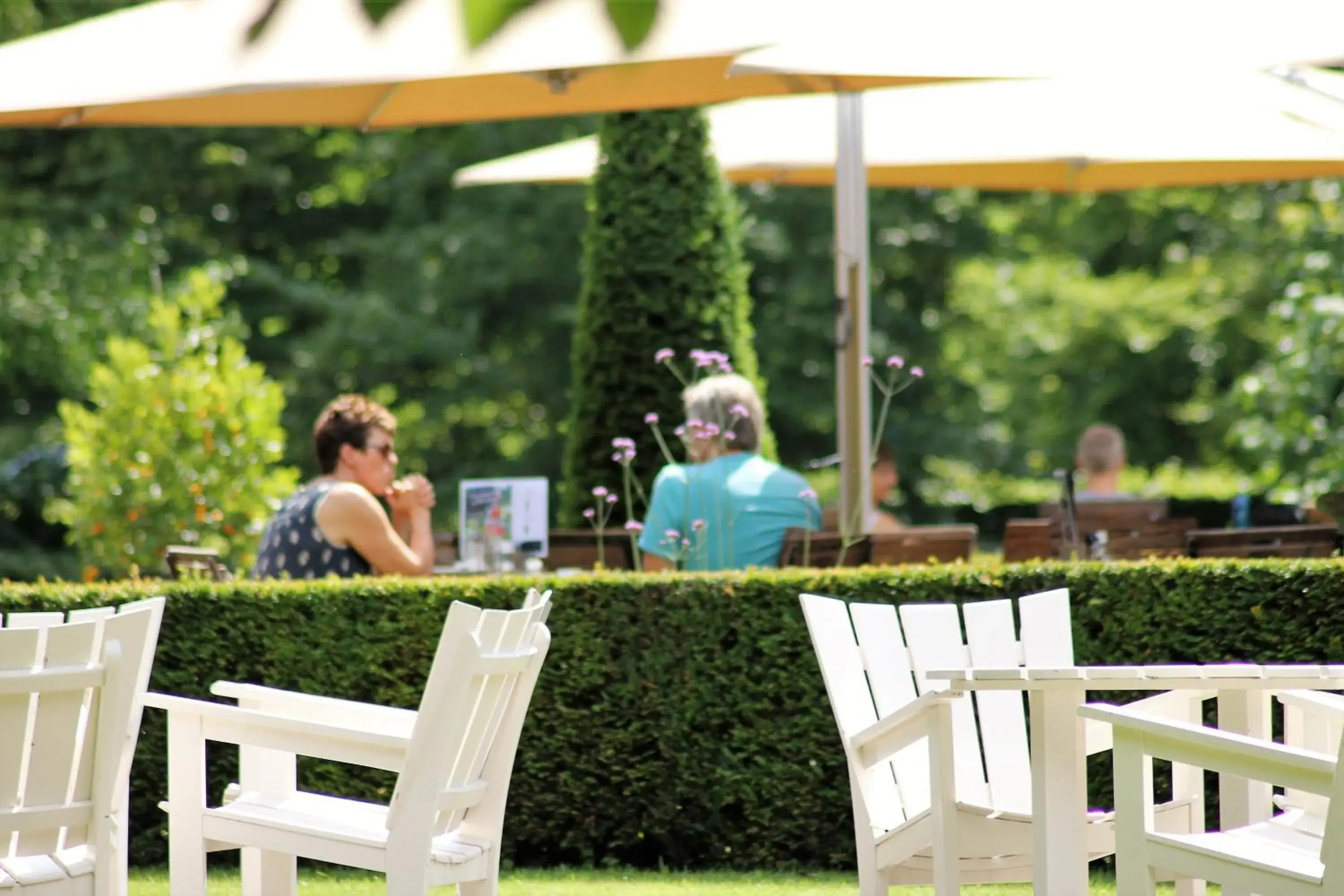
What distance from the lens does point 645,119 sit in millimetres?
8242

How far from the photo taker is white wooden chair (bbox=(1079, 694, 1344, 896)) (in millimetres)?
2875

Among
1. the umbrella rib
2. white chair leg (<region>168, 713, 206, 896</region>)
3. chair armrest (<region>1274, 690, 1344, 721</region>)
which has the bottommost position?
white chair leg (<region>168, 713, 206, 896</region>)

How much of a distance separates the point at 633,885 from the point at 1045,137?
4.52 metres

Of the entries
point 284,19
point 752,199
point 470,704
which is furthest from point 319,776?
point 752,199

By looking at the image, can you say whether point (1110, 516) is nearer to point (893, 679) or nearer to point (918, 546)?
point (918, 546)

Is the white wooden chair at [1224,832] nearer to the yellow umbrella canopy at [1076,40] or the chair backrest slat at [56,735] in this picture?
the chair backrest slat at [56,735]

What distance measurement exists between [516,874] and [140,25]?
9.53ft

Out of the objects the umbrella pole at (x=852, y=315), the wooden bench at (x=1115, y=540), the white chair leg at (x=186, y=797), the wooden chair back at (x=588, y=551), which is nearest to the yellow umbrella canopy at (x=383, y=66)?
the umbrella pole at (x=852, y=315)

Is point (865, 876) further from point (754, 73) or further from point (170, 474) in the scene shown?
point (170, 474)

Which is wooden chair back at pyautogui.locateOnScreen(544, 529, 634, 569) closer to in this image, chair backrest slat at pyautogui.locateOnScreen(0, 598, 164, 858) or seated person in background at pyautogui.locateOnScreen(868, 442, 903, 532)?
seated person in background at pyautogui.locateOnScreen(868, 442, 903, 532)

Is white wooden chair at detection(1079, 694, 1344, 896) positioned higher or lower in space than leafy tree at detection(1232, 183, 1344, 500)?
lower

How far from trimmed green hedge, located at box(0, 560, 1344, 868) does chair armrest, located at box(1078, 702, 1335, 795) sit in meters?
1.91

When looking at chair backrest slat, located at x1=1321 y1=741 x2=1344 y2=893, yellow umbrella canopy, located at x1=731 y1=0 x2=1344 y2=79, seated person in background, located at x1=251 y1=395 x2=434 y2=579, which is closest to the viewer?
chair backrest slat, located at x1=1321 y1=741 x2=1344 y2=893

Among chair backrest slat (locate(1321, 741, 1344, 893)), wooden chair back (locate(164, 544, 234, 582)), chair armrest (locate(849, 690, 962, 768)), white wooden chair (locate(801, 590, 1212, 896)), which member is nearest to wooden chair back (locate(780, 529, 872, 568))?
white wooden chair (locate(801, 590, 1212, 896))
